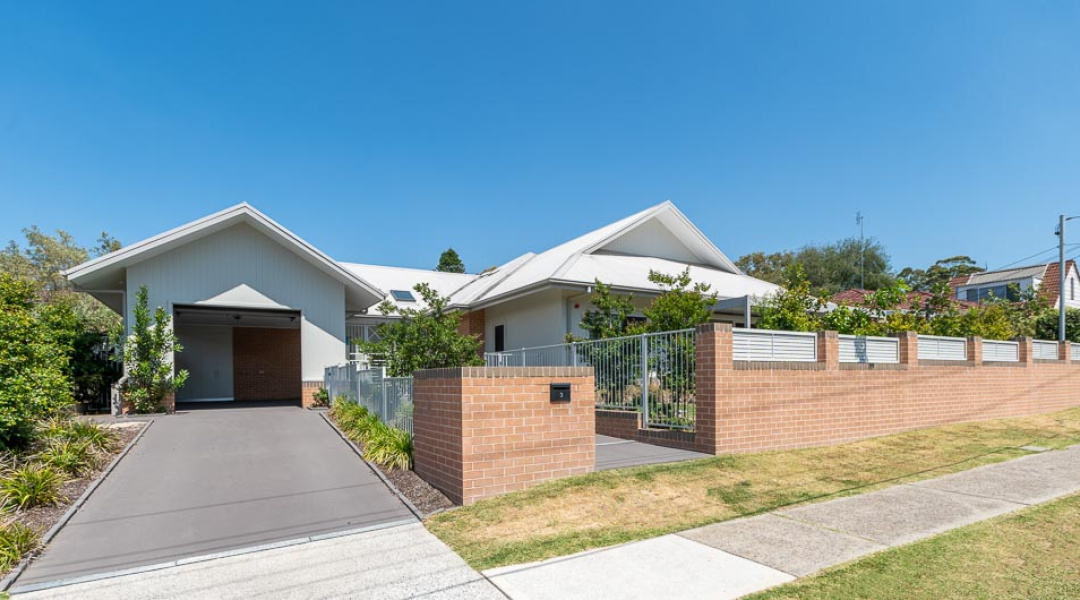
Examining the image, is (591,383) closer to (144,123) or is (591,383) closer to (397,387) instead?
(397,387)

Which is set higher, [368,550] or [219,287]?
[219,287]

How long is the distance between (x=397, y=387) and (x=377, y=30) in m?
9.53

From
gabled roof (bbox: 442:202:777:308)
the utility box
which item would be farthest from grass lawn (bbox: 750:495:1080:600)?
gabled roof (bbox: 442:202:777:308)

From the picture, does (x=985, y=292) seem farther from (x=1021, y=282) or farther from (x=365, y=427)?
(x=365, y=427)

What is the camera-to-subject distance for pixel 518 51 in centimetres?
1534

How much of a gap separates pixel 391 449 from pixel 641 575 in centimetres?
513

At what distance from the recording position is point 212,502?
23.0 ft

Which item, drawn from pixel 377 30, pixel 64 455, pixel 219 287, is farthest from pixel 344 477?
pixel 377 30

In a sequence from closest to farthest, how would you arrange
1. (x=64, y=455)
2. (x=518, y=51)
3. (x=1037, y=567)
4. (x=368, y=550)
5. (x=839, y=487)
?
(x=1037, y=567)
(x=368, y=550)
(x=839, y=487)
(x=64, y=455)
(x=518, y=51)

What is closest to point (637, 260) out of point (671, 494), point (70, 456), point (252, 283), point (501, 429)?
point (252, 283)

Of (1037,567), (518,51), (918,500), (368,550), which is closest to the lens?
(1037,567)

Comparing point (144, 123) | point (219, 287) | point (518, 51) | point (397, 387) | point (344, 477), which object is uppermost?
point (518, 51)

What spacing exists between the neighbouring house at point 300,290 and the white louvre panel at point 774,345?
1.30m

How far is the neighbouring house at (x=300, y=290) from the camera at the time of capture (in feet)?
47.4
